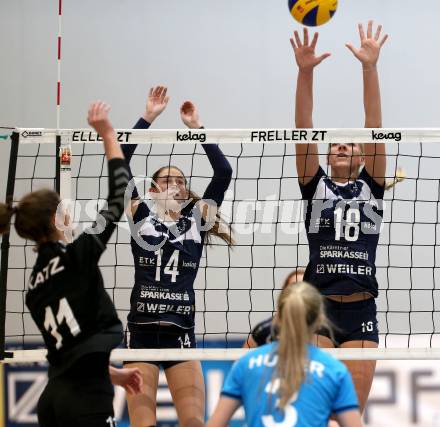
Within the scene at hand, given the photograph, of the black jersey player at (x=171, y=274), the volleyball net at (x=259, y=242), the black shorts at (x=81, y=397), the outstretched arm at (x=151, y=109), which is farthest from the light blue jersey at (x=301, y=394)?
the volleyball net at (x=259, y=242)

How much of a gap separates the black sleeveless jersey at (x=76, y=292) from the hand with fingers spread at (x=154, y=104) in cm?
196

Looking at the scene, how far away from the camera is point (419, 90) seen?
7.45 meters

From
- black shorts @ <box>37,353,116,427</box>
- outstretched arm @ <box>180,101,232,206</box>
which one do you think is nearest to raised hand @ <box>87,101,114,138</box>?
black shorts @ <box>37,353,116,427</box>

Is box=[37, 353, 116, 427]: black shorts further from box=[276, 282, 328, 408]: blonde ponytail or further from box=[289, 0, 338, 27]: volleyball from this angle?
box=[289, 0, 338, 27]: volleyball

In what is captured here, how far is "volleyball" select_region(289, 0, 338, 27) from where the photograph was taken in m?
5.34

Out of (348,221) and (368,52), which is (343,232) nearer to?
(348,221)

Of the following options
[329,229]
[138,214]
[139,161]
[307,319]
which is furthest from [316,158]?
[139,161]

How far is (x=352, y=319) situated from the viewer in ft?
16.4

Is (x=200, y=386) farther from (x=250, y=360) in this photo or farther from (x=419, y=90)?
(x=419, y=90)

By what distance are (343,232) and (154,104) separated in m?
1.50

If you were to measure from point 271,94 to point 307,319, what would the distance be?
4.44m

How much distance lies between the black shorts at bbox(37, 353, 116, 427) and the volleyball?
2.66m

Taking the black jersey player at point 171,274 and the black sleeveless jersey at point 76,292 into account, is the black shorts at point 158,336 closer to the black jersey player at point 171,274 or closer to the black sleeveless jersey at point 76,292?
the black jersey player at point 171,274

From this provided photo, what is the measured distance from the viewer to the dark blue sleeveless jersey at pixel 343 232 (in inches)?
196
